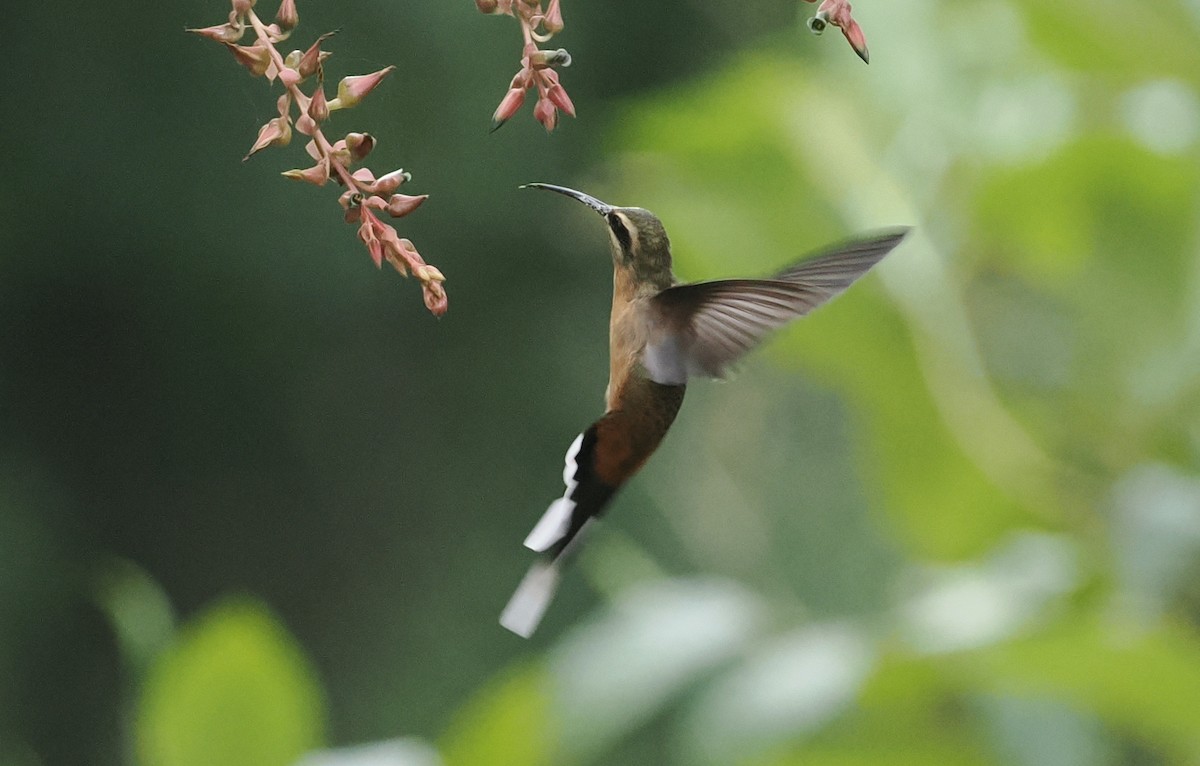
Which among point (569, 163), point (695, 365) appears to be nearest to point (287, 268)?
point (569, 163)

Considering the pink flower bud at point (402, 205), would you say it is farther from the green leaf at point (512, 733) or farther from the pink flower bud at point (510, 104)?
the green leaf at point (512, 733)

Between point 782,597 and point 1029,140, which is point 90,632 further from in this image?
point 1029,140

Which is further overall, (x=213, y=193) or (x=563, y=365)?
(x=563, y=365)

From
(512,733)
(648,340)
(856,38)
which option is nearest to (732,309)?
(648,340)

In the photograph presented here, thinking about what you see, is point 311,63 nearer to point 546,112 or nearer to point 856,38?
point 546,112

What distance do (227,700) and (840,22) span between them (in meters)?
1.33

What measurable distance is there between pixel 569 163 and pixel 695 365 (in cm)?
352

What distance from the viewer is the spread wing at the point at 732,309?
1.02m

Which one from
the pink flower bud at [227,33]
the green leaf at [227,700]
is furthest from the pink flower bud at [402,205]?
the green leaf at [227,700]

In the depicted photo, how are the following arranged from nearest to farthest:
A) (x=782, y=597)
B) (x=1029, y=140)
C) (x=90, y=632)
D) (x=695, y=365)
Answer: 1. (x=695, y=365)
2. (x=1029, y=140)
3. (x=782, y=597)
4. (x=90, y=632)

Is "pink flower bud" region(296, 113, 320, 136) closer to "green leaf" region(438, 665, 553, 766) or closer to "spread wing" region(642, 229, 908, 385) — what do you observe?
"spread wing" region(642, 229, 908, 385)

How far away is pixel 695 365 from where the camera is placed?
113cm

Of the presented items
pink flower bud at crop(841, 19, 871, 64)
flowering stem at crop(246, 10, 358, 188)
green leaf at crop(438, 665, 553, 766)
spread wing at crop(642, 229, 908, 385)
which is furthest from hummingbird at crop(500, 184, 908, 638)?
green leaf at crop(438, 665, 553, 766)

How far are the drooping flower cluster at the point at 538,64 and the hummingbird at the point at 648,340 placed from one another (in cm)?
25
